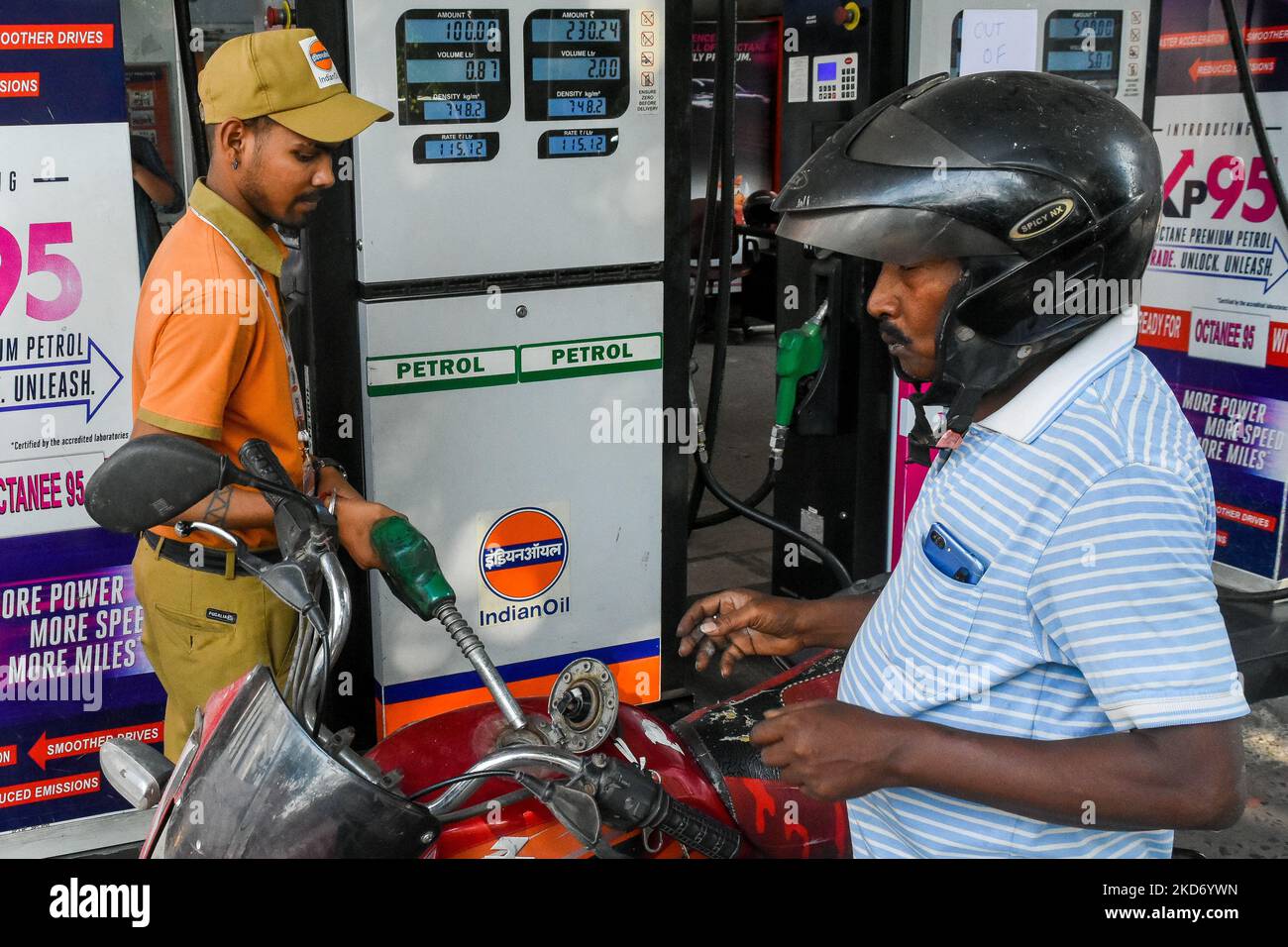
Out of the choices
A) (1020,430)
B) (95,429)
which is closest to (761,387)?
(95,429)

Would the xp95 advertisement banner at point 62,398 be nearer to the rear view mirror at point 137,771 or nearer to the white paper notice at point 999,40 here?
the rear view mirror at point 137,771

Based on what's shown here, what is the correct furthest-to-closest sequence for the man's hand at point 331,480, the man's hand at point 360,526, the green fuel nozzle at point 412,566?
the man's hand at point 331,480 → the man's hand at point 360,526 → the green fuel nozzle at point 412,566

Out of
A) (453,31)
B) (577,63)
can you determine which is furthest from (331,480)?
(577,63)

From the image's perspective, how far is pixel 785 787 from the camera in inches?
84.8

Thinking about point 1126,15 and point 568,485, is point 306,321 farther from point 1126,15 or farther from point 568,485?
point 1126,15

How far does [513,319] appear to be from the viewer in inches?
151

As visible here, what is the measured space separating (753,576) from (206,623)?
340 centimetres

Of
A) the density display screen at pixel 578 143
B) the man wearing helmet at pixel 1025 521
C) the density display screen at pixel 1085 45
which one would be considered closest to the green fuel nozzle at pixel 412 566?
the man wearing helmet at pixel 1025 521

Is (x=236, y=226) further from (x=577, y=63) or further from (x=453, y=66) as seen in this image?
(x=577, y=63)

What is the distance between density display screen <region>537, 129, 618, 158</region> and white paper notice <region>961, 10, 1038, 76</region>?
122 centimetres

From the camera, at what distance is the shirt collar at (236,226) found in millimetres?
2750

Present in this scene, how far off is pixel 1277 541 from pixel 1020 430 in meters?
4.21

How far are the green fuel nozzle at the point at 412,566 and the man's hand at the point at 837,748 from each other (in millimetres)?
546

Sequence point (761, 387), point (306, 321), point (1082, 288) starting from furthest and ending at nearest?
1. point (761, 387)
2. point (306, 321)
3. point (1082, 288)
